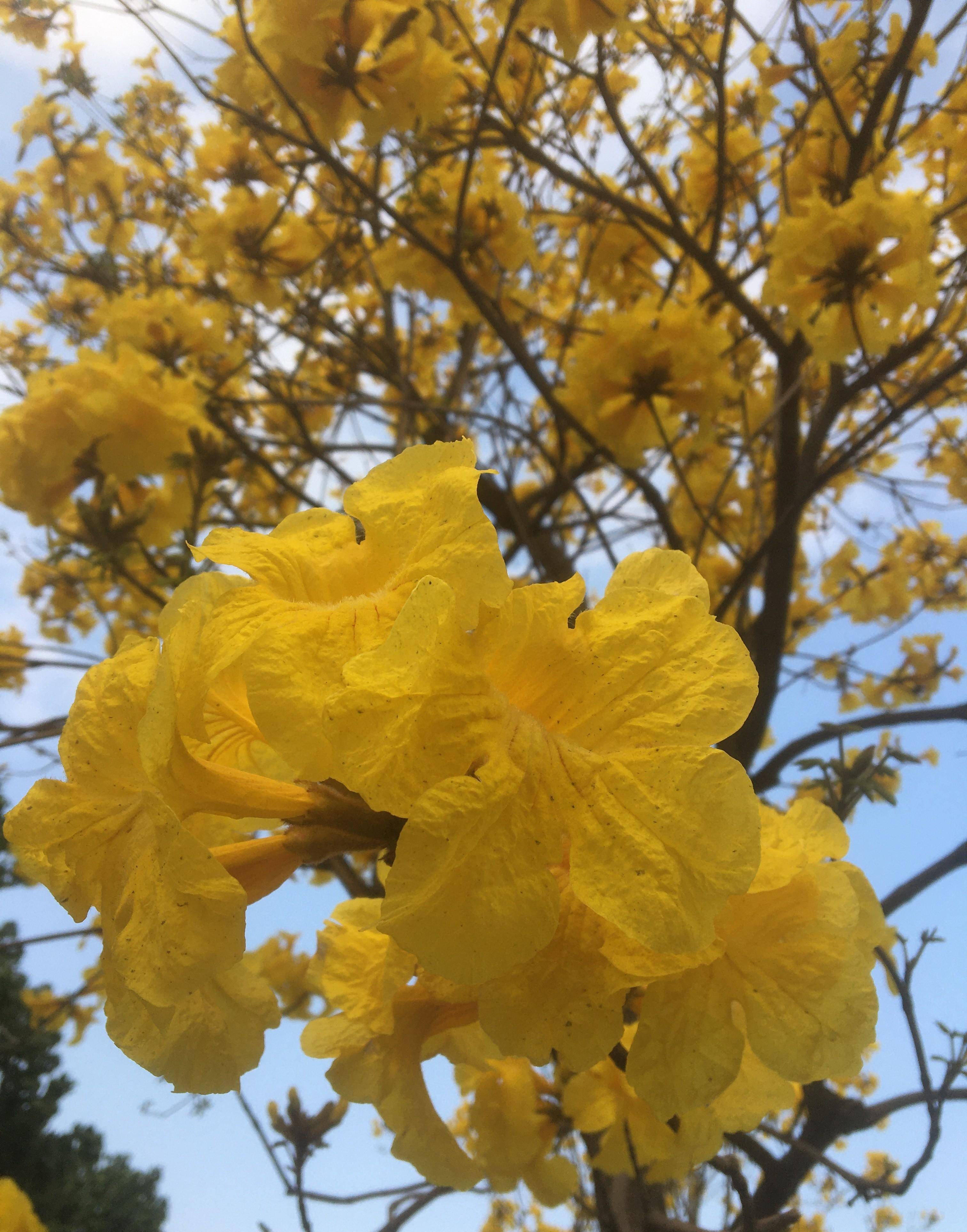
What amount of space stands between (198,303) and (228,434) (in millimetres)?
2097

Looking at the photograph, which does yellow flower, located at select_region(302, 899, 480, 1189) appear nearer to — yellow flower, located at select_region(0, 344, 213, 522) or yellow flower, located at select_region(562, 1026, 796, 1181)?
yellow flower, located at select_region(562, 1026, 796, 1181)

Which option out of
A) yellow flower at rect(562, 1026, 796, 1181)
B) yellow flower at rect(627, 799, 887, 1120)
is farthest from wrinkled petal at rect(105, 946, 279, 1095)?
yellow flower at rect(562, 1026, 796, 1181)

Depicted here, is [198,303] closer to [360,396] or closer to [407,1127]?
[360,396]

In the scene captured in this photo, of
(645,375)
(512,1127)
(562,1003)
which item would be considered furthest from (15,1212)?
(645,375)

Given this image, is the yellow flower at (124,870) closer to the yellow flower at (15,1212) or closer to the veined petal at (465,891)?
the veined petal at (465,891)

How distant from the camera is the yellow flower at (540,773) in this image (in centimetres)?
52

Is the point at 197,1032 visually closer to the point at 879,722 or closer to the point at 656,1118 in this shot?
the point at 656,1118

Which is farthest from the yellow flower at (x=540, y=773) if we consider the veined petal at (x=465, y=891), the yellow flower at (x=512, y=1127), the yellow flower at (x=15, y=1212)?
the yellow flower at (x=15, y=1212)

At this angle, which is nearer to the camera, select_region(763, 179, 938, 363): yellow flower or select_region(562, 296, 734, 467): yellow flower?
select_region(763, 179, 938, 363): yellow flower

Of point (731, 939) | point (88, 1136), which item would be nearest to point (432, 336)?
point (731, 939)

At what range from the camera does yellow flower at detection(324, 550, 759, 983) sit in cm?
52

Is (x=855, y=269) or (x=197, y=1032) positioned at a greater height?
(x=855, y=269)

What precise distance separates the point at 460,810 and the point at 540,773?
83 mm

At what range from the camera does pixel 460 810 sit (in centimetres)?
51
